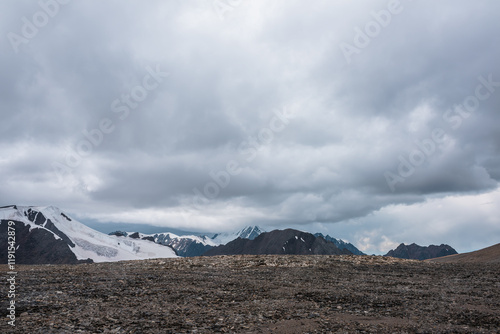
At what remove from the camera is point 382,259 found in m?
44.2

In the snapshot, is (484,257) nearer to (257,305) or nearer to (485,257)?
(485,257)

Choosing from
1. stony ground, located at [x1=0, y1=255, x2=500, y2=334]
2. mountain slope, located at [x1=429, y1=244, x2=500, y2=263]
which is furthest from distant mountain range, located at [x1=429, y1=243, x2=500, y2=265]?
stony ground, located at [x1=0, y1=255, x2=500, y2=334]

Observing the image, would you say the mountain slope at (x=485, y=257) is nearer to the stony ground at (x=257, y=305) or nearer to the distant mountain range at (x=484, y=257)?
the distant mountain range at (x=484, y=257)

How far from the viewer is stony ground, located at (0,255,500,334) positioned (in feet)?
42.5

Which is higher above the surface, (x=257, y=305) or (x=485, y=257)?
(x=485, y=257)

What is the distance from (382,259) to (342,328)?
115 feet

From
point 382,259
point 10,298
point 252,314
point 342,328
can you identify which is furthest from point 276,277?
point 382,259

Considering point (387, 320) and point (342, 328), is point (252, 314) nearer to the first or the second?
point (342, 328)

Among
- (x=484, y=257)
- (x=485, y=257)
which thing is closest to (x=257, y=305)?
(x=485, y=257)

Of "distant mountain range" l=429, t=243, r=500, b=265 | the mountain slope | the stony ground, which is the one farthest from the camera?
the mountain slope

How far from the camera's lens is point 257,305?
1683 cm

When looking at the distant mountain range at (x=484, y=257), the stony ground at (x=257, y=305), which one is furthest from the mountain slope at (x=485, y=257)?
the stony ground at (x=257, y=305)

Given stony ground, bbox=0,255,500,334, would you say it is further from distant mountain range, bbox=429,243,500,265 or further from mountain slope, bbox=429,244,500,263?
mountain slope, bbox=429,244,500,263

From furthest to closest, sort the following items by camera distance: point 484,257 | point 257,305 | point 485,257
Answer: point 484,257 → point 485,257 → point 257,305
